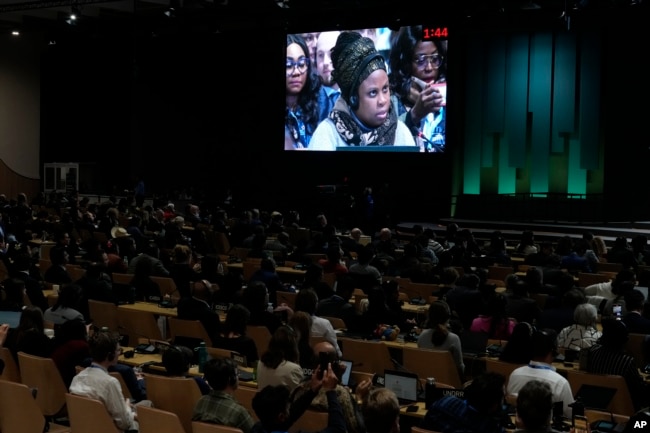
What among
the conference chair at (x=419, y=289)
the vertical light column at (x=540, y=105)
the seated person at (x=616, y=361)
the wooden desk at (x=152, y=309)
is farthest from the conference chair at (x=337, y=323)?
the vertical light column at (x=540, y=105)

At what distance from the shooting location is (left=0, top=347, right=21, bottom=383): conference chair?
25.0 ft

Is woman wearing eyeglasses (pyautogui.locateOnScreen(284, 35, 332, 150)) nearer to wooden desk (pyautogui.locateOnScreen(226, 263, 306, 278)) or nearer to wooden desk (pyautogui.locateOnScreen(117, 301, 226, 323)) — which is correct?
wooden desk (pyautogui.locateOnScreen(226, 263, 306, 278))

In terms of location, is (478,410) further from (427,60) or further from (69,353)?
(427,60)

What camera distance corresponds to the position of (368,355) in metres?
8.09

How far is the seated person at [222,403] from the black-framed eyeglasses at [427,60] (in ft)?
60.1

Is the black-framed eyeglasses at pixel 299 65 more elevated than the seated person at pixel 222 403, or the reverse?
the black-framed eyeglasses at pixel 299 65

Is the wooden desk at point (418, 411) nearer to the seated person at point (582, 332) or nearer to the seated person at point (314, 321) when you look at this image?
the seated person at point (314, 321)

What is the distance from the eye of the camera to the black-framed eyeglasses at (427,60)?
23.1 metres

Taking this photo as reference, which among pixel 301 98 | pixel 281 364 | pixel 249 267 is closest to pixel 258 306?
pixel 281 364

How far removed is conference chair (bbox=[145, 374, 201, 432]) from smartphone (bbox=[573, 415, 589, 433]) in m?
2.34

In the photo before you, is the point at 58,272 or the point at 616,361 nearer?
the point at 616,361

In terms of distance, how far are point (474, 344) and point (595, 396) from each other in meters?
1.67

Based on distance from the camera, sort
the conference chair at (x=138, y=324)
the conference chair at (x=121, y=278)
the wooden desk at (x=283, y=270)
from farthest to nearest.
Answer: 1. the wooden desk at (x=283, y=270)
2. the conference chair at (x=121, y=278)
3. the conference chair at (x=138, y=324)

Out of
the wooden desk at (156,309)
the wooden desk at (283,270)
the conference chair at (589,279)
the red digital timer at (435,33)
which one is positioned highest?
the red digital timer at (435,33)
